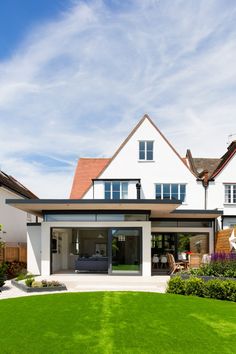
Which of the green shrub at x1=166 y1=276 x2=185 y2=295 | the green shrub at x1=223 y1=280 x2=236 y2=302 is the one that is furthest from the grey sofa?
the green shrub at x1=223 y1=280 x2=236 y2=302

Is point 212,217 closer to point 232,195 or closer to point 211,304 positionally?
point 232,195

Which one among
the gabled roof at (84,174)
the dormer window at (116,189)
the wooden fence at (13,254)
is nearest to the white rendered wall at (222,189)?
the dormer window at (116,189)

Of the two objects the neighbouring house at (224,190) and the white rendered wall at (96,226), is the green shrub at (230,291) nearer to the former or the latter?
the white rendered wall at (96,226)

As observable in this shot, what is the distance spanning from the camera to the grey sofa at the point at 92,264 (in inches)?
993

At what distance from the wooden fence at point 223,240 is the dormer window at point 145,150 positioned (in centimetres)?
780

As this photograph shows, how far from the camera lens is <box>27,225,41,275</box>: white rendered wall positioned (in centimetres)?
2633

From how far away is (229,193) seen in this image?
32.6 m

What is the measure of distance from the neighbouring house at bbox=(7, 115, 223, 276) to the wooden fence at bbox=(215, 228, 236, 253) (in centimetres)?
75

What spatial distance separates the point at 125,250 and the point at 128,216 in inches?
78.0

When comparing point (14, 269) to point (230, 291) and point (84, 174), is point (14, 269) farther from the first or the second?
point (84, 174)

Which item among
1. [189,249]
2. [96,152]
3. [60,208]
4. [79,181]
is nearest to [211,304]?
[60,208]

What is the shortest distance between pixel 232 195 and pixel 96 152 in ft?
44.0

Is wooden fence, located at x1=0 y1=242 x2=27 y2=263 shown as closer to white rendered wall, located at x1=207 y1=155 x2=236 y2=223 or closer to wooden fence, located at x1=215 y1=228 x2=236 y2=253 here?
wooden fence, located at x1=215 y1=228 x2=236 y2=253

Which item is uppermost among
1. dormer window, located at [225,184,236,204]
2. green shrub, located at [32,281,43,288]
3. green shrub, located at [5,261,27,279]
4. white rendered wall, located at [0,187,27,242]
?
dormer window, located at [225,184,236,204]
